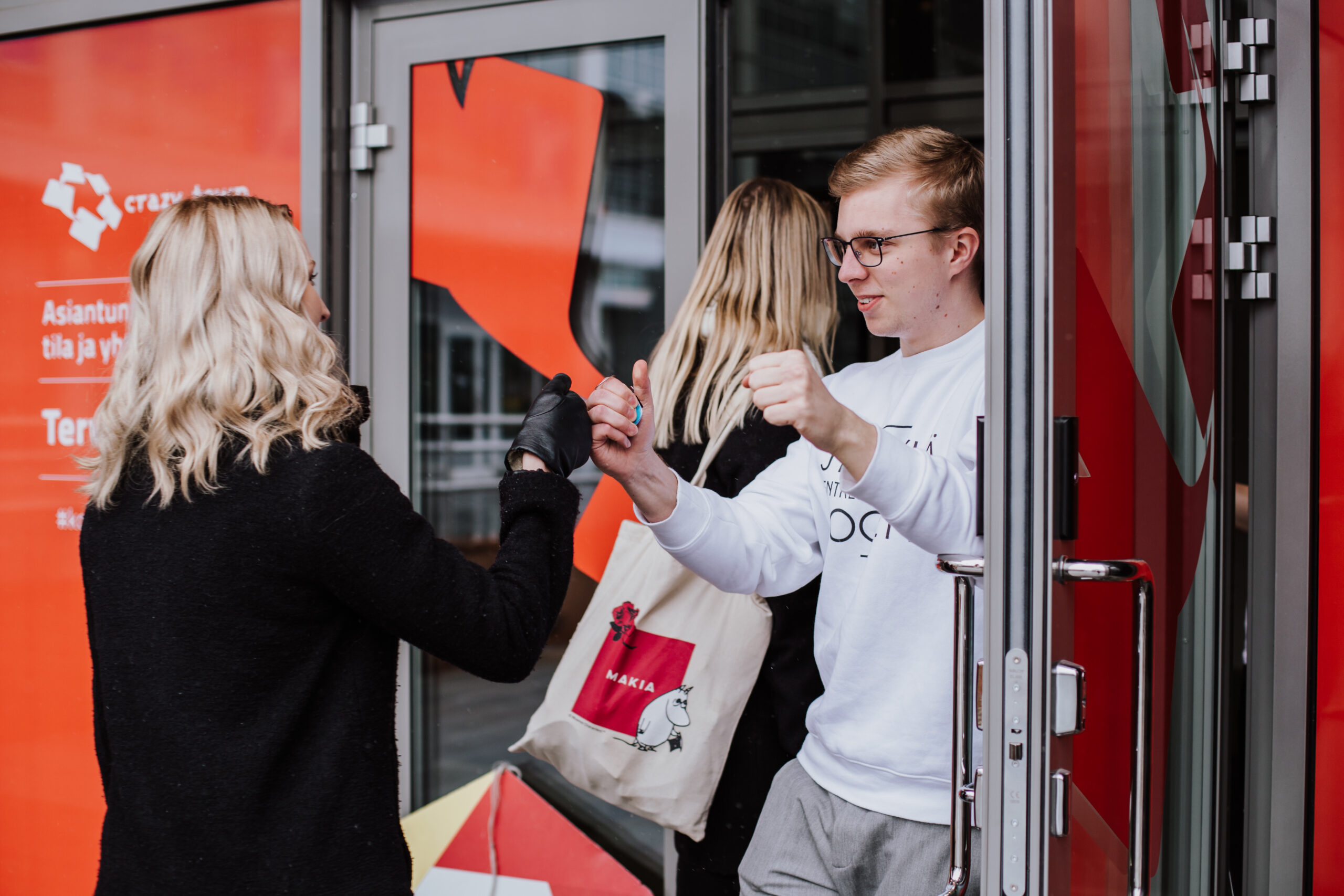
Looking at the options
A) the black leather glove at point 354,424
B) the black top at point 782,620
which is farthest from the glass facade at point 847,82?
the black leather glove at point 354,424

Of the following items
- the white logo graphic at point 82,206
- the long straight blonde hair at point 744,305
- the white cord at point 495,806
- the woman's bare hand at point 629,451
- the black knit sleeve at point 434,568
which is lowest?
the white cord at point 495,806

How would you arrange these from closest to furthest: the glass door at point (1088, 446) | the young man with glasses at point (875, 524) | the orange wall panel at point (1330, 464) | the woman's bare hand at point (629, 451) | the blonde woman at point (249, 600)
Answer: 1. the glass door at point (1088, 446)
2. the blonde woman at point (249, 600)
3. the young man with glasses at point (875, 524)
4. the woman's bare hand at point (629, 451)
5. the orange wall panel at point (1330, 464)

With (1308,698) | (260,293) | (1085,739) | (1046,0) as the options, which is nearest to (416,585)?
(260,293)

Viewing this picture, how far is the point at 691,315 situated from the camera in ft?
7.41

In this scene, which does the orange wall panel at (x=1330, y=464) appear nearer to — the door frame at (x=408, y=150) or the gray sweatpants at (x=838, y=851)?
the gray sweatpants at (x=838, y=851)

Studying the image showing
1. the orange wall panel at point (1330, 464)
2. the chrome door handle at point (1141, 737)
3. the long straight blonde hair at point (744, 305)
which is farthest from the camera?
the long straight blonde hair at point (744, 305)

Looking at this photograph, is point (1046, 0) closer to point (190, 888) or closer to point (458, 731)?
point (190, 888)

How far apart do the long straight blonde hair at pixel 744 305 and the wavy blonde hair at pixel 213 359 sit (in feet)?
2.85

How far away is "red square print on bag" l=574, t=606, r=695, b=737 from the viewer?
2.12 metres

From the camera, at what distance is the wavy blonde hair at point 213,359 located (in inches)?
52.3

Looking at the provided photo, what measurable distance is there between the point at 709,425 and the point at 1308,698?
116 centimetres

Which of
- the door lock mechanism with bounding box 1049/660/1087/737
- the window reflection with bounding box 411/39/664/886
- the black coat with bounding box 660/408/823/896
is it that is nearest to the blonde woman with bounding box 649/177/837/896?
the black coat with bounding box 660/408/823/896

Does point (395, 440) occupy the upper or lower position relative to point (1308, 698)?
upper

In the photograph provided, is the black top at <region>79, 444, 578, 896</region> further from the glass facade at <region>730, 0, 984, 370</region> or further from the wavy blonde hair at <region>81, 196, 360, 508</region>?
the glass facade at <region>730, 0, 984, 370</region>
